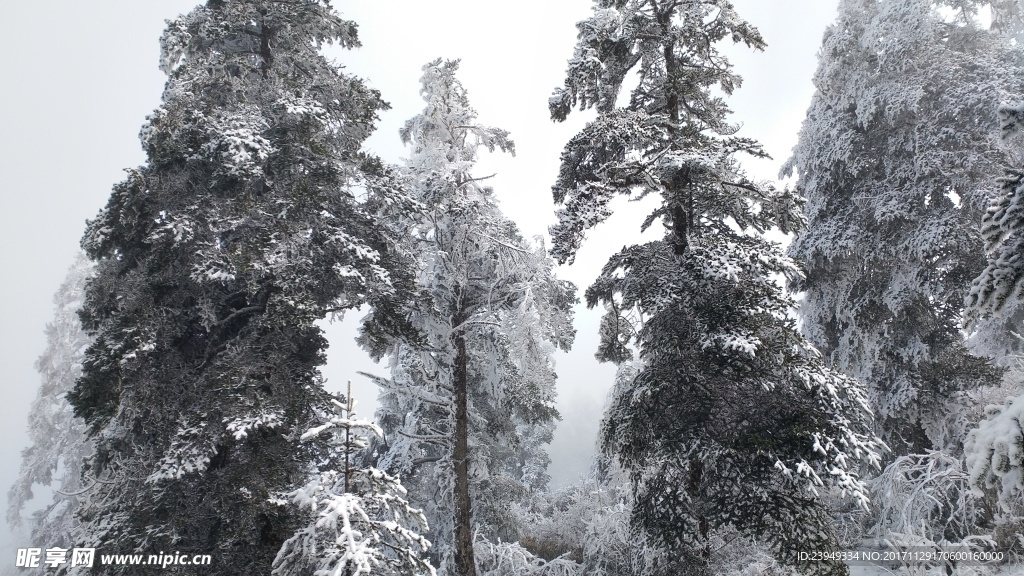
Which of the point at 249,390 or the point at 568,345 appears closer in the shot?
the point at 249,390

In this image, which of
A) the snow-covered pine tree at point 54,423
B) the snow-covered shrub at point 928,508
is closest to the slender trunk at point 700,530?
the snow-covered shrub at point 928,508

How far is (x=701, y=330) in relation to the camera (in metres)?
5.85

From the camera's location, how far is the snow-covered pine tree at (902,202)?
32.5 ft

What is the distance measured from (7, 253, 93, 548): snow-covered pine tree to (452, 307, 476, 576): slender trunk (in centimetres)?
1841

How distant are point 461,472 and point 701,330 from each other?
5.76 metres

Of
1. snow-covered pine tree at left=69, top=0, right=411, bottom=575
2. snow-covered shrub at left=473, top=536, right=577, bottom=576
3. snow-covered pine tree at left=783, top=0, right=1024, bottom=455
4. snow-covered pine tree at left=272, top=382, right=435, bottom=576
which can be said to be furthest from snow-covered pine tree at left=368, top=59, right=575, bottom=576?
snow-covered pine tree at left=783, top=0, right=1024, bottom=455

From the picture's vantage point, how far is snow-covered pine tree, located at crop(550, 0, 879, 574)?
205 inches

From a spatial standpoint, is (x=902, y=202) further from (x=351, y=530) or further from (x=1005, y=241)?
(x=351, y=530)

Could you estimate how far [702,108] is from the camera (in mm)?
7797

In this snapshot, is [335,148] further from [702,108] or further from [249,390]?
[702,108]

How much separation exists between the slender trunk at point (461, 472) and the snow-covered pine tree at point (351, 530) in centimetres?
415

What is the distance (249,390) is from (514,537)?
813 centimetres

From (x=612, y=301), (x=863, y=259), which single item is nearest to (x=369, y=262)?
(x=612, y=301)

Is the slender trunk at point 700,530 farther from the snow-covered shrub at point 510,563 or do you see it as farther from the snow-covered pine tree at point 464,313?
the snow-covered shrub at point 510,563
